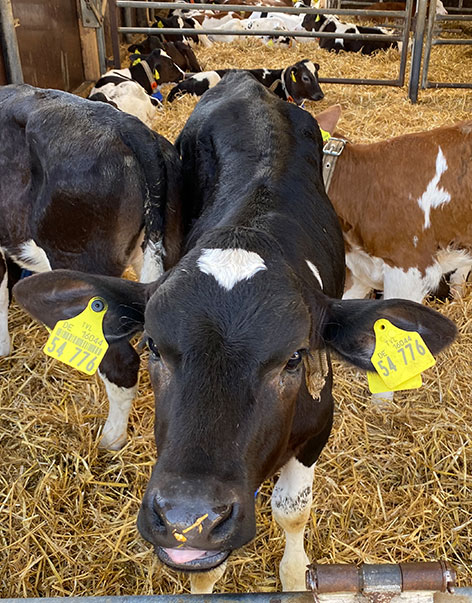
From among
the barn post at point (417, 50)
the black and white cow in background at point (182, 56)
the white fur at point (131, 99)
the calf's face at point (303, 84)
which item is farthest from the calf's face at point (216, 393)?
the black and white cow in background at point (182, 56)

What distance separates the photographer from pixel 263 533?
8.65 ft

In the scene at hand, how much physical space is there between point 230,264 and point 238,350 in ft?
1.04

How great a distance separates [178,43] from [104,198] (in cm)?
916

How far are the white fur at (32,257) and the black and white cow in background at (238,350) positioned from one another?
3.23 feet

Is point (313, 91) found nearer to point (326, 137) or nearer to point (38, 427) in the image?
point (326, 137)

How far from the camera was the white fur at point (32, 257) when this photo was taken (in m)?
3.16

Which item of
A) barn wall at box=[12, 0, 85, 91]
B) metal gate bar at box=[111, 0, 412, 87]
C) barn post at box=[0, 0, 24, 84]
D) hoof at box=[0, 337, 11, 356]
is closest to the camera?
hoof at box=[0, 337, 11, 356]

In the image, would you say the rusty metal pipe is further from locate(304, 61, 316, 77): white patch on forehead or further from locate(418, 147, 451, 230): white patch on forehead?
locate(304, 61, 316, 77): white patch on forehead

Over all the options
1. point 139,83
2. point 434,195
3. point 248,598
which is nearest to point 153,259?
point 434,195

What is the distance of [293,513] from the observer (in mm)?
2346

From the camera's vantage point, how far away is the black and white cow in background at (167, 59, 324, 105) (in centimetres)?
852

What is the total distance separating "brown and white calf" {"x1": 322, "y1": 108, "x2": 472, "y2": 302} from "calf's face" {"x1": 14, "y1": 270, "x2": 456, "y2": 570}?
1.85 metres

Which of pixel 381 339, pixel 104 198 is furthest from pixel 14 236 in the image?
pixel 381 339

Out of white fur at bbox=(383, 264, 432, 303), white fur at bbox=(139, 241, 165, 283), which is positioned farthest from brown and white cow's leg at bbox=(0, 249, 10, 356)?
white fur at bbox=(383, 264, 432, 303)
